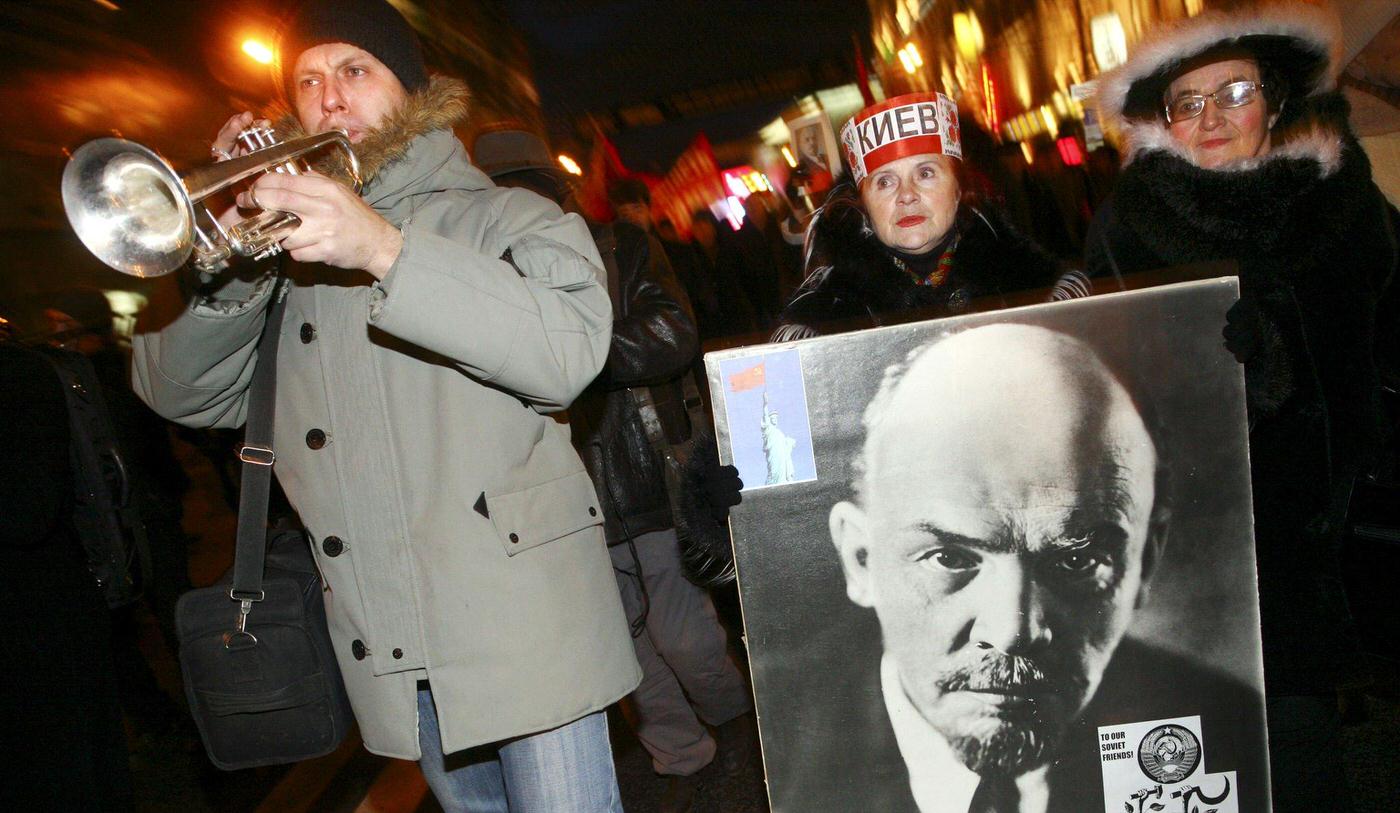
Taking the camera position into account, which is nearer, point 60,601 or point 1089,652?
point 1089,652

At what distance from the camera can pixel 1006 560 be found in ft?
5.63

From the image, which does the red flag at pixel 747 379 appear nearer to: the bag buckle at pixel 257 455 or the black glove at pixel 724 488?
the black glove at pixel 724 488

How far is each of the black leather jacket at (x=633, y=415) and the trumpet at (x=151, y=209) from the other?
4.59 feet

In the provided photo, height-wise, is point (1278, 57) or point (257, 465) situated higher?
point (1278, 57)

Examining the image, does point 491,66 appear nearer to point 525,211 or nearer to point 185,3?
point 185,3

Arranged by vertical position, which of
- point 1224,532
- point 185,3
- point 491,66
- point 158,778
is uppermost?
point 491,66

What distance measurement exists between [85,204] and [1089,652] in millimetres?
1879

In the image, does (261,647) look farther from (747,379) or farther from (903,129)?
(903,129)

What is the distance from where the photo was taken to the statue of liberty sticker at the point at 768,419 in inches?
65.7

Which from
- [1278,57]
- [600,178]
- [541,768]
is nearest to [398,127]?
[541,768]

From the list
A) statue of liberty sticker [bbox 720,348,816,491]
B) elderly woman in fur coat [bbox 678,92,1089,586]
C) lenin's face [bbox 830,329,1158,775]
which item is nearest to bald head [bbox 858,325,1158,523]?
lenin's face [bbox 830,329,1158,775]

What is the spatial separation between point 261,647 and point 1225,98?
2.40 metres

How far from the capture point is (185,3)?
6.41 metres

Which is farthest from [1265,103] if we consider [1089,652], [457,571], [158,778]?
[158,778]
